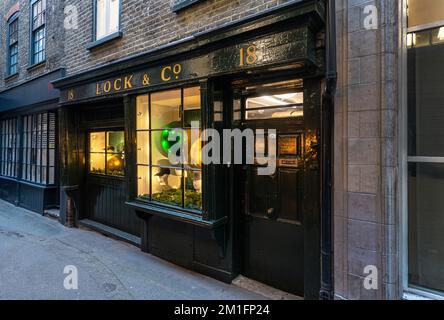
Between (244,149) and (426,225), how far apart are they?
2.30 m

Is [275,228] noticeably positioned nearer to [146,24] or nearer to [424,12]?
[424,12]

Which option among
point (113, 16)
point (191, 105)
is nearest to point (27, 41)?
point (113, 16)

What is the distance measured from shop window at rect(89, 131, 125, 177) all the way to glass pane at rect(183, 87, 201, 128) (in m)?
2.31

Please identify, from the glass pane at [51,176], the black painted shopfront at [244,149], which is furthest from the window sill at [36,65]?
the black painted shopfront at [244,149]

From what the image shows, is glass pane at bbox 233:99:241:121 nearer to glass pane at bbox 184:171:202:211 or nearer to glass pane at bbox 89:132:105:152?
glass pane at bbox 184:171:202:211

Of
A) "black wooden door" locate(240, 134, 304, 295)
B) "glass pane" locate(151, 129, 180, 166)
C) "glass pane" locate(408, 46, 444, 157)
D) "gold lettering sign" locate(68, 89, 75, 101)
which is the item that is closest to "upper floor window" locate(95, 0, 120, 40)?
"gold lettering sign" locate(68, 89, 75, 101)

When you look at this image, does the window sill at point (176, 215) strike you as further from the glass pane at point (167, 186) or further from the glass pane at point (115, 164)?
the glass pane at point (115, 164)

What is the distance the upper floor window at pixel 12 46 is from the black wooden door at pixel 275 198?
9.74 m

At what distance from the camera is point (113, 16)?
5637mm

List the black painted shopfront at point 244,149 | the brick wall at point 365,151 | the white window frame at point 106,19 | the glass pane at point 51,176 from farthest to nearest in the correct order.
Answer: the glass pane at point 51,176
the white window frame at point 106,19
the black painted shopfront at point 244,149
the brick wall at point 365,151

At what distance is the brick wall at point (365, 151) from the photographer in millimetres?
2783

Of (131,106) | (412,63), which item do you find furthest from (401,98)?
(131,106)

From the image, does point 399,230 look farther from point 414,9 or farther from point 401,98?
point 414,9

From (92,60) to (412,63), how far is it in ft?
19.3
